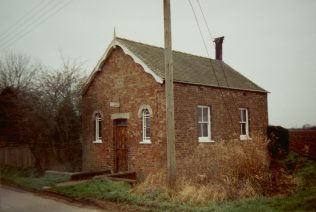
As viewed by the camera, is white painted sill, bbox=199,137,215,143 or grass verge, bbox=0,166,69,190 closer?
grass verge, bbox=0,166,69,190

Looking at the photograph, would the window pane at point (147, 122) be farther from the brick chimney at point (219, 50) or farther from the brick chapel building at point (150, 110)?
the brick chimney at point (219, 50)

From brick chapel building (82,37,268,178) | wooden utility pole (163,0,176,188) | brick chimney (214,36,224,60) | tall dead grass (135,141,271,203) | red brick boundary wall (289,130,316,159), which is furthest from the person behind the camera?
brick chimney (214,36,224,60)

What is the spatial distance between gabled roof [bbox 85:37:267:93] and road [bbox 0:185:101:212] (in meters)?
6.78

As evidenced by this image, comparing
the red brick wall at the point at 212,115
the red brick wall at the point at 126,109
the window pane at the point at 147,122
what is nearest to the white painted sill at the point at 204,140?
the red brick wall at the point at 212,115

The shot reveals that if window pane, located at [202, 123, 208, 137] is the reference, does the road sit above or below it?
below

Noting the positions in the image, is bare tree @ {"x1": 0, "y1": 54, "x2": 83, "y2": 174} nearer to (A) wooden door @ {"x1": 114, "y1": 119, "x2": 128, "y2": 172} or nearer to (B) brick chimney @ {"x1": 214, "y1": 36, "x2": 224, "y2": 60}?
(A) wooden door @ {"x1": 114, "y1": 119, "x2": 128, "y2": 172}

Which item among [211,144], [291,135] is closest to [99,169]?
[211,144]

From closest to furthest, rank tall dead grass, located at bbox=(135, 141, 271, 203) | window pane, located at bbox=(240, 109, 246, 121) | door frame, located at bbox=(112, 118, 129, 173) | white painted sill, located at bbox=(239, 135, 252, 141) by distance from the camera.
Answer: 1. tall dead grass, located at bbox=(135, 141, 271, 203)
2. door frame, located at bbox=(112, 118, 129, 173)
3. white painted sill, located at bbox=(239, 135, 252, 141)
4. window pane, located at bbox=(240, 109, 246, 121)

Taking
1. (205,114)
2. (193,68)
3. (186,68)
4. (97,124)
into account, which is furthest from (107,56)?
(205,114)

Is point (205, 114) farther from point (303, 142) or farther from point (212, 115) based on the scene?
point (303, 142)

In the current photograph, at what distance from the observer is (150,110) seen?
16.1 metres

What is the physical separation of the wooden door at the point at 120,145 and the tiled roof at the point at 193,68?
353 centimetres

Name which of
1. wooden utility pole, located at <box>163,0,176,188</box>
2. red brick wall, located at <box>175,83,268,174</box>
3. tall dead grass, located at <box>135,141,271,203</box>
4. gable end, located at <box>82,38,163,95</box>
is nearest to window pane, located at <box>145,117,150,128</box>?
red brick wall, located at <box>175,83,268,174</box>

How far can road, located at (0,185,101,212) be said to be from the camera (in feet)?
35.3
